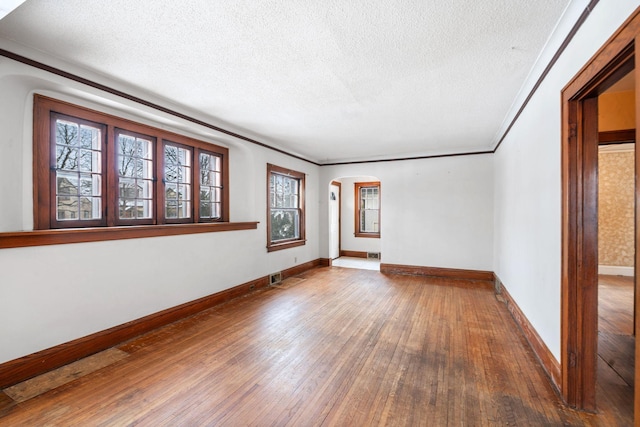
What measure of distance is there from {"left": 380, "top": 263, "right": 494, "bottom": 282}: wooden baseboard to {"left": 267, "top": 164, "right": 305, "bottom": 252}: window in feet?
6.61

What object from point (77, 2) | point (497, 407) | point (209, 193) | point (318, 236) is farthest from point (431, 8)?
point (318, 236)

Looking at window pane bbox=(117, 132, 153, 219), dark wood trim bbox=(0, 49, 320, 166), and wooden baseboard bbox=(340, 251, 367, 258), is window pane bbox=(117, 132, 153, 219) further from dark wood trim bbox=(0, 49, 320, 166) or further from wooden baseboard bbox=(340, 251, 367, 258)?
wooden baseboard bbox=(340, 251, 367, 258)

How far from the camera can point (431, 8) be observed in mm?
1717

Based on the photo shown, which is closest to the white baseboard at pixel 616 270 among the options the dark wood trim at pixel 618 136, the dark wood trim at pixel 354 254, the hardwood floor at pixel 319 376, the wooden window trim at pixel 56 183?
the hardwood floor at pixel 319 376

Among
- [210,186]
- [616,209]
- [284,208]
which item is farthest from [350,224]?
[616,209]

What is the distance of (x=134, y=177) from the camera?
3178 mm

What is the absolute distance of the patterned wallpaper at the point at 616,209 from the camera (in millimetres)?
5340

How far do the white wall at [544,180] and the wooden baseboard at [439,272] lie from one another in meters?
1.80

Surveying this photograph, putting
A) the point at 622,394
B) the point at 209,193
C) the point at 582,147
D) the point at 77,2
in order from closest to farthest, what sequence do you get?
the point at 77,2 < the point at 582,147 < the point at 622,394 < the point at 209,193

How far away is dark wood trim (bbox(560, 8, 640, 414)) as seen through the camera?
1824 millimetres

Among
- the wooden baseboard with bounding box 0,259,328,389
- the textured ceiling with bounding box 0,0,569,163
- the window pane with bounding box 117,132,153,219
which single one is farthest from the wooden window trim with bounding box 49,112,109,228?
the wooden baseboard with bounding box 0,259,328,389

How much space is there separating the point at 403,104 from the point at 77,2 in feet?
9.47

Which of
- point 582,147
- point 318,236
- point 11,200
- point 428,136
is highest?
point 428,136

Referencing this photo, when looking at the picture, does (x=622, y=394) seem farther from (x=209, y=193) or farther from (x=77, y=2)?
(x=209, y=193)
